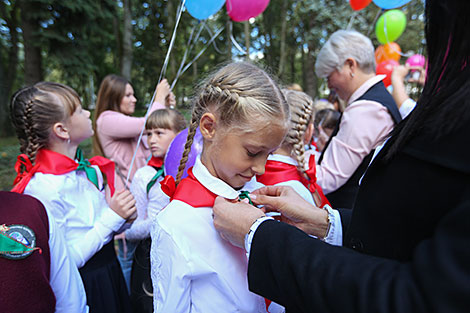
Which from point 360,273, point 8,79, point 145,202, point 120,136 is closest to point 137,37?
point 8,79

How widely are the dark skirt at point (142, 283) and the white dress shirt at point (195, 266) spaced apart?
37.8 inches

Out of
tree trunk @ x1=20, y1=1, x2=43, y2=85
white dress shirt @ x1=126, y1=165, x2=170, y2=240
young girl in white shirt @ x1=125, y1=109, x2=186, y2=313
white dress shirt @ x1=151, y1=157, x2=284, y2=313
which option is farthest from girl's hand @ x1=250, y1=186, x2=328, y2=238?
tree trunk @ x1=20, y1=1, x2=43, y2=85

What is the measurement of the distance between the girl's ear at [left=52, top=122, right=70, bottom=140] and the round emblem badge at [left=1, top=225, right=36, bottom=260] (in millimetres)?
875

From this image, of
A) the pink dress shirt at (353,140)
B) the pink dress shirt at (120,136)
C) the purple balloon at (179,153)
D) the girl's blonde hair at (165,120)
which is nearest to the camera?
the purple balloon at (179,153)

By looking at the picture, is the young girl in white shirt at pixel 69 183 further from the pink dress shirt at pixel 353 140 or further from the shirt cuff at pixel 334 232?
the pink dress shirt at pixel 353 140

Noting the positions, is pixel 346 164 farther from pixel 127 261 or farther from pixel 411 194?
pixel 127 261

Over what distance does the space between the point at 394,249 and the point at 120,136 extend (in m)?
2.82

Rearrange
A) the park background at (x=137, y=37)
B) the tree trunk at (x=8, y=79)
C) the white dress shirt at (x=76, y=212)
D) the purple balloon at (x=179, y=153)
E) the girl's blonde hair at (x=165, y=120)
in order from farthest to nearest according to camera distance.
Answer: the tree trunk at (x=8, y=79) → the park background at (x=137, y=37) → the girl's blonde hair at (x=165, y=120) → the white dress shirt at (x=76, y=212) → the purple balloon at (x=179, y=153)

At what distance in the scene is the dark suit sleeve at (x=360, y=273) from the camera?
1.83ft

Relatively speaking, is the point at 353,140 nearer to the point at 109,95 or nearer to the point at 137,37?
the point at 109,95

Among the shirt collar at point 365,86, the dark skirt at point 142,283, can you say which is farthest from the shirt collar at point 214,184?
the shirt collar at point 365,86

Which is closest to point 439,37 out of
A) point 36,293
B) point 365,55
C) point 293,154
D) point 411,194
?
point 411,194

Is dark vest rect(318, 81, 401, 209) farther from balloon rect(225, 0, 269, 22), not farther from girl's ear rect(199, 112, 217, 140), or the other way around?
balloon rect(225, 0, 269, 22)

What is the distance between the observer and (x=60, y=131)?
6.42ft
